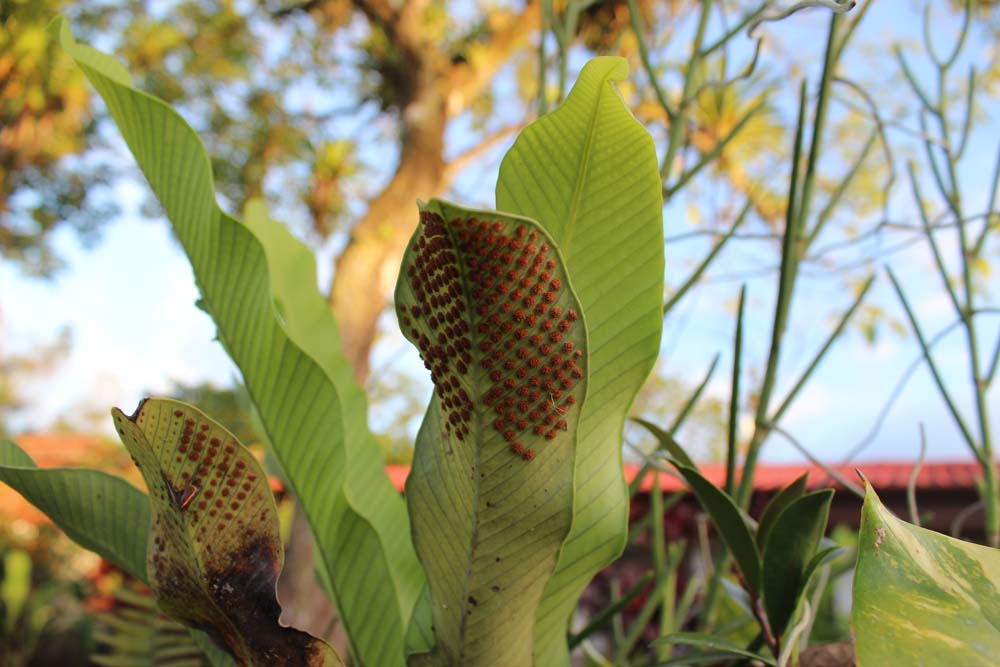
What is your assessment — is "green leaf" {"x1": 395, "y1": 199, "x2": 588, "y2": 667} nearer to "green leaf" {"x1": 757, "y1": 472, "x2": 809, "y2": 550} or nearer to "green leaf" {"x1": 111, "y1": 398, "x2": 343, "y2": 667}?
"green leaf" {"x1": 111, "y1": 398, "x2": 343, "y2": 667}

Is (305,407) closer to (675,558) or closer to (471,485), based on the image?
(471,485)

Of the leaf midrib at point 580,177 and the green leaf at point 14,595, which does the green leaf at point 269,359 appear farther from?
the green leaf at point 14,595

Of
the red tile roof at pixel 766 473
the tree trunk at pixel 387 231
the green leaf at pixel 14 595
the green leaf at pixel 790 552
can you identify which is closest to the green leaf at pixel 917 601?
the green leaf at pixel 790 552

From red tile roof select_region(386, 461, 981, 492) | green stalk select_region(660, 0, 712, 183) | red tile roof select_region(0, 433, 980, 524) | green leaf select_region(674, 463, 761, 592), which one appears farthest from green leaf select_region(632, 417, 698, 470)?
red tile roof select_region(386, 461, 981, 492)

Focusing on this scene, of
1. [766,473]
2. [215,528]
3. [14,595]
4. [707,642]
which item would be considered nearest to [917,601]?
[707,642]

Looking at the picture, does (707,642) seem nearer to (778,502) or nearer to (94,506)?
(778,502)

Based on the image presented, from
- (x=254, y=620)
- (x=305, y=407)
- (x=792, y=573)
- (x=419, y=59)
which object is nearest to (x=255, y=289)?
(x=305, y=407)
